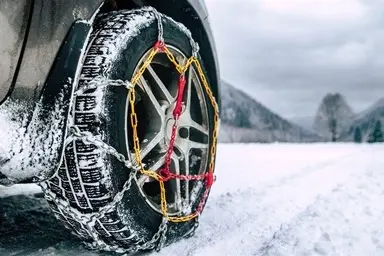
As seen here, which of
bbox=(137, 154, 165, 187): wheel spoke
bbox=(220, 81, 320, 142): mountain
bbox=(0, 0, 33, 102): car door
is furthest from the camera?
bbox=(220, 81, 320, 142): mountain

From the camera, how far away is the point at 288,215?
9.95 feet

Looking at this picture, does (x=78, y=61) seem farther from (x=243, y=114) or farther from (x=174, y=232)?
(x=243, y=114)

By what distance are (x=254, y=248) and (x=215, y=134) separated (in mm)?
668

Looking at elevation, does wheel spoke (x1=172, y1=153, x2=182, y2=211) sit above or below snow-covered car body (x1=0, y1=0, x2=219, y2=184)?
below

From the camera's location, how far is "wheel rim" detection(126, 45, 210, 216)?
6.86 ft

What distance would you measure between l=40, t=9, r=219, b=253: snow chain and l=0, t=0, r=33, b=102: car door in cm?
28

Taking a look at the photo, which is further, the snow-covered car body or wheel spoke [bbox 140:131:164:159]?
wheel spoke [bbox 140:131:164:159]

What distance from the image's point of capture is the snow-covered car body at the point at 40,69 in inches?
55.6

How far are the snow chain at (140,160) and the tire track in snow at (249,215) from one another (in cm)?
16

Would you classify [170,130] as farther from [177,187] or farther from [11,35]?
[11,35]

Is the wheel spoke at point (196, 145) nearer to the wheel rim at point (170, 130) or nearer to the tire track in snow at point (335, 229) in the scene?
the wheel rim at point (170, 130)

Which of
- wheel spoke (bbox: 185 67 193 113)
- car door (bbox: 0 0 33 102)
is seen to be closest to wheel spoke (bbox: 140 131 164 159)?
wheel spoke (bbox: 185 67 193 113)

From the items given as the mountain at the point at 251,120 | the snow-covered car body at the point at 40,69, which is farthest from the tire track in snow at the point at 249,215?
the mountain at the point at 251,120

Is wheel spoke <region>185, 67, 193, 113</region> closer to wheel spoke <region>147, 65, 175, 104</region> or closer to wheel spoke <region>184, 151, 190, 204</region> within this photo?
wheel spoke <region>147, 65, 175, 104</region>
